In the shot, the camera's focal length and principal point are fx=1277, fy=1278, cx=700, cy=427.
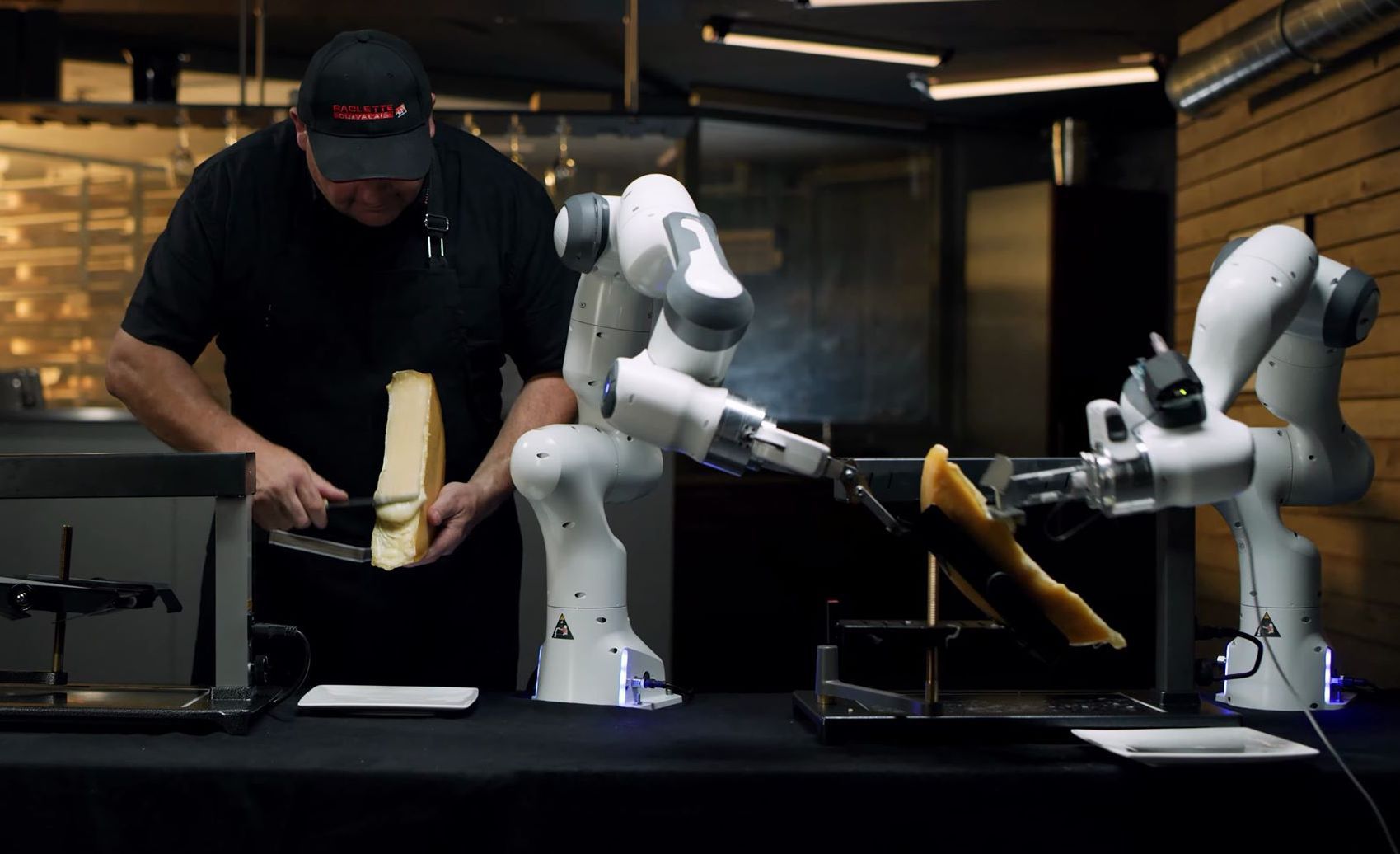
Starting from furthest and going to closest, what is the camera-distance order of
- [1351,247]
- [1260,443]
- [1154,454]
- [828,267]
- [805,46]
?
[828,267]
[805,46]
[1351,247]
[1260,443]
[1154,454]

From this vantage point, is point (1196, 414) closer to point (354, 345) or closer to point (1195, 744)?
point (1195, 744)

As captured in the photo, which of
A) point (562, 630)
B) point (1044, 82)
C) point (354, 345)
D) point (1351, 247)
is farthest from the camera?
point (1044, 82)

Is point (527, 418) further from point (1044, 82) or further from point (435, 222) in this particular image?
point (1044, 82)

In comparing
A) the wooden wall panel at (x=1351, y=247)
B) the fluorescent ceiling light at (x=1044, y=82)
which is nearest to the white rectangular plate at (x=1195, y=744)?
the wooden wall panel at (x=1351, y=247)

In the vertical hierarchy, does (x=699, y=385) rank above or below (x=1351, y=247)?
below

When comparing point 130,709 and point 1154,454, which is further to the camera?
point 130,709

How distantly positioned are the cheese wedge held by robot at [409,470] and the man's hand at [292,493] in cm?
7

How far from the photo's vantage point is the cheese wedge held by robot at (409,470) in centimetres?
167

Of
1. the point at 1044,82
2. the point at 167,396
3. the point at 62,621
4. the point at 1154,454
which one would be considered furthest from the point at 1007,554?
the point at 1044,82

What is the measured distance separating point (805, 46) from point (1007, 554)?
4.50m

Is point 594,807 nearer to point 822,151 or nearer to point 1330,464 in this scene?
point 1330,464

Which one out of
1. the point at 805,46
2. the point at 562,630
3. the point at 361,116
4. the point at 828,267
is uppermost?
the point at 805,46

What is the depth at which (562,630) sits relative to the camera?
157 centimetres

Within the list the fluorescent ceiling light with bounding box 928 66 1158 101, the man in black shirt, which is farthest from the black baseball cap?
the fluorescent ceiling light with bounding box 928 66 1158 101
